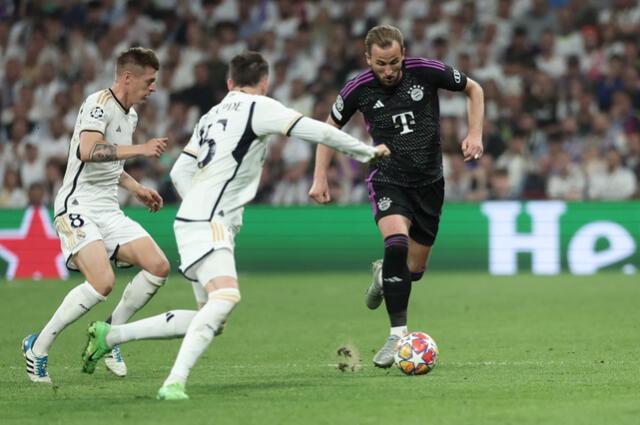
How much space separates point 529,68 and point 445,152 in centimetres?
268

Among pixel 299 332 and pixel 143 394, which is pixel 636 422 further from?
pixel 299 332

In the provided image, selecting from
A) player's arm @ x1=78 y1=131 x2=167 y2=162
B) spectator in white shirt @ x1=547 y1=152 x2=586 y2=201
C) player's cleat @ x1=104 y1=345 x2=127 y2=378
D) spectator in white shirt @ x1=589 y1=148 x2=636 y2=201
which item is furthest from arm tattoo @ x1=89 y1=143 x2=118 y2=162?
spectator in white shirt @ x1=589 y1=148 x2=636 y2=201

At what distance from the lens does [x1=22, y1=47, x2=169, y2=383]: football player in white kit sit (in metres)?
8.07

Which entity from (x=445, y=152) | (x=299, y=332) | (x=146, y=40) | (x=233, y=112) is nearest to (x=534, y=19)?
(x=445, y=152)

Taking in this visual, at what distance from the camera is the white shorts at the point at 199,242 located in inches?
272

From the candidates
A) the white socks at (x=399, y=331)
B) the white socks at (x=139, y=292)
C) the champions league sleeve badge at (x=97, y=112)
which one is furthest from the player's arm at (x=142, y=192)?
the white socks at (x=399, y=331)

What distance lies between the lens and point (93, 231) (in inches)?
326

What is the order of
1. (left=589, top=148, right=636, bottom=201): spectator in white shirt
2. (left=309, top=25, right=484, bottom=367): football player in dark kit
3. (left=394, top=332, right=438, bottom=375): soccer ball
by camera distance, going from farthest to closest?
(left=589, top=148, right=636, bottom=201): spectator in white shirt → (left=309, top=25, right=484, bottom=367): football player in dark kit → (left=394, top=332, right=438, bottom=375): soccer ball

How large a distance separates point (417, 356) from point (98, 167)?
271cm

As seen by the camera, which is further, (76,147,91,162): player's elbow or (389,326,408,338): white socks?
(389,326,408,338): white socks

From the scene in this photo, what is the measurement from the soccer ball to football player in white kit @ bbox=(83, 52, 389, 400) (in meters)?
1.49

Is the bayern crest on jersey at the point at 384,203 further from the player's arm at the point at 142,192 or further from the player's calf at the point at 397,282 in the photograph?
the player's arm at the point at 142,192

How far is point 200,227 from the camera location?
6.99m

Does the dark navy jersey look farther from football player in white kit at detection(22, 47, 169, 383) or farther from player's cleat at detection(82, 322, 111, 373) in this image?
player's cleat at detection(82, 322, 111, 373)
